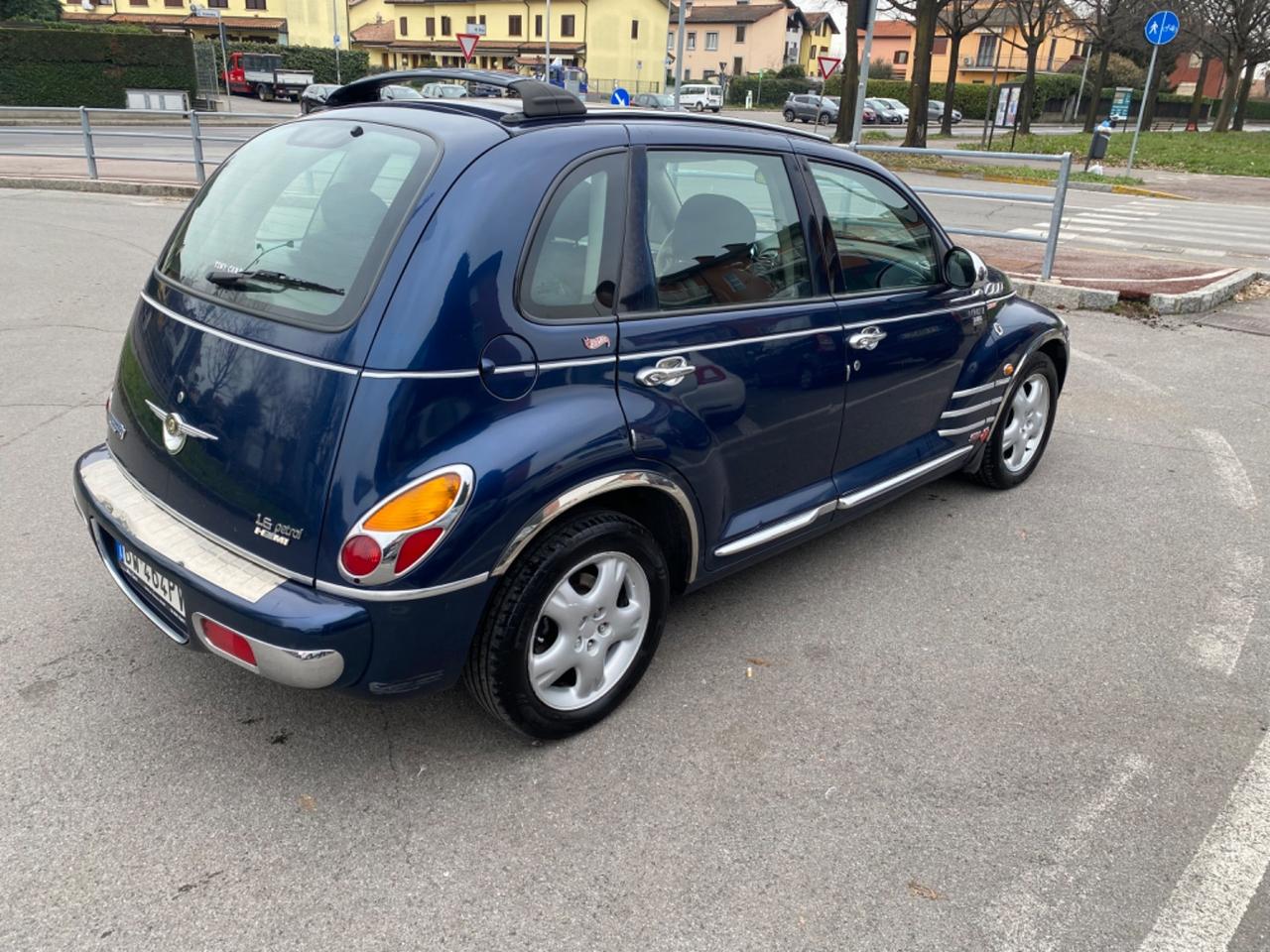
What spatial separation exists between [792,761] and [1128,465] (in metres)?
3.53

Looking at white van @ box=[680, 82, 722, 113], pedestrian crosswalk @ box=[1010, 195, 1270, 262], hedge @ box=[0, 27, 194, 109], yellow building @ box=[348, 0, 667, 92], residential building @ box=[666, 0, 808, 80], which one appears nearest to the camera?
pedestrian crosswalk @ box=[1010, 195, 1270, 262]

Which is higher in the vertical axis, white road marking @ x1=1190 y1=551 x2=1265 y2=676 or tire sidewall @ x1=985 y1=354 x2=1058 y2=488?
tire sidewall @ x1=985 y1=354 x2=1058 y2=488

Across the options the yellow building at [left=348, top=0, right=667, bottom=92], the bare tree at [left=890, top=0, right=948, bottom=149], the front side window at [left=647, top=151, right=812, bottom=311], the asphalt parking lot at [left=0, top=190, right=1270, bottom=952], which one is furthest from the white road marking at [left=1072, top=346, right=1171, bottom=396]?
the yellow building at [left=348, top=0, right=667, bottom=92]

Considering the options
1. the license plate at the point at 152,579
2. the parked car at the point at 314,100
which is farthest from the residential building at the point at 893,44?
the license plate at the point at 152,579

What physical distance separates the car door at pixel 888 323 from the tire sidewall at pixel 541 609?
42.5 inches

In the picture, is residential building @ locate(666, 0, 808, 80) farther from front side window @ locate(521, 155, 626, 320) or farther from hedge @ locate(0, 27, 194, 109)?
front side window @ locate(521, 155, 626, 320)

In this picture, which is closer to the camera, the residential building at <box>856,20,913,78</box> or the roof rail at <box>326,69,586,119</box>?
the roof rail at <box>326,69,586,119</box>

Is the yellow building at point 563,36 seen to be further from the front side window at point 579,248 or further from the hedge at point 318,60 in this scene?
the front side window at point 579,248

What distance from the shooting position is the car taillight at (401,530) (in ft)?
7.76

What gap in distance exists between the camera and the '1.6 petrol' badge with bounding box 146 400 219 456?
2.68 meters

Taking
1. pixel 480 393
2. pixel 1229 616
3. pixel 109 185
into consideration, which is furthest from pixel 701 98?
pixel 480 393

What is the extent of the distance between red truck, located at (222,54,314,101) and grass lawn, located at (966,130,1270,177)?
107 ft

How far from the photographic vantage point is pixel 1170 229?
49.2ft

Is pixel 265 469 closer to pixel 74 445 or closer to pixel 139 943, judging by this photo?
pixel 139 943
